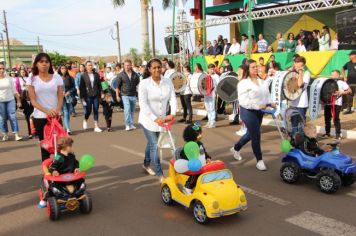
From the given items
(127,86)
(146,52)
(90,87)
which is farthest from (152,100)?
(146,52)

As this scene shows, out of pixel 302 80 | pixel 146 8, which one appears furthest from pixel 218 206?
pixel 146 8

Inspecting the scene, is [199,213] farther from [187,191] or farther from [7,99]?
[7,99]

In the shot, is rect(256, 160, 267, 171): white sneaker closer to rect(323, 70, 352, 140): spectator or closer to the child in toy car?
the child in toy car

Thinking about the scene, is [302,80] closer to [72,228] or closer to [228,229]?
[228,229]

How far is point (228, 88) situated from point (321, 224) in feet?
21.6

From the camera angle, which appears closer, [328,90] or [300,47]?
[328,90]

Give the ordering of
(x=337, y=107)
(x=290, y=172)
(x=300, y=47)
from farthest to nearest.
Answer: (x=300, y=47) < (x=337, y=107) < (x=290, y=172)

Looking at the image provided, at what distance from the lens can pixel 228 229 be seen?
434cm

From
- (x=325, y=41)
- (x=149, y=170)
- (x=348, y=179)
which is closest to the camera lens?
(x=348, y=179)

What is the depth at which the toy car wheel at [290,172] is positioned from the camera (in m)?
5.75

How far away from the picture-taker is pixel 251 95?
6.41 metres

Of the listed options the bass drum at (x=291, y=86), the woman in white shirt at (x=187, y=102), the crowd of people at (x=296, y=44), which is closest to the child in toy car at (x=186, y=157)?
the bass drum at (x=291, y=86)

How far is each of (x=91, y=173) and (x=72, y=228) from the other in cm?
238

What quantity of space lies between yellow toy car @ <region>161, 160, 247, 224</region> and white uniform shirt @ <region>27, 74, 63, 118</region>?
215cm
